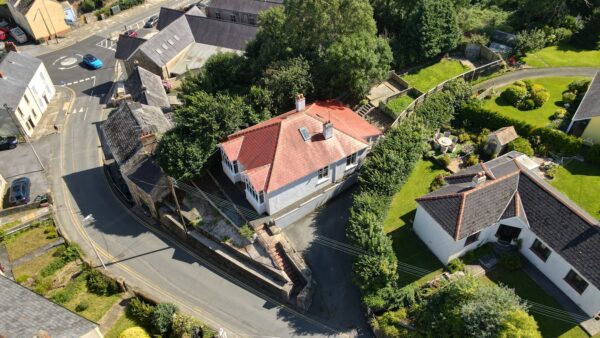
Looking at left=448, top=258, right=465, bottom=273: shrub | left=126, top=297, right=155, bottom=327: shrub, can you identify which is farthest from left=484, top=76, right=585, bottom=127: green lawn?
left=126, top=297, right=155, bottom=327: shrub

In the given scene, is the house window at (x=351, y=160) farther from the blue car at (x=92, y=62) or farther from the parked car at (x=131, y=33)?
the parked car at (x=131, y=33)

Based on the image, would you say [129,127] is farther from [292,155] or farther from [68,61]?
[68,61]

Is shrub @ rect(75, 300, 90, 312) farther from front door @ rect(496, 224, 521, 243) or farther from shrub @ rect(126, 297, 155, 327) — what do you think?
front door @ rect(496, 224, 521, 243)

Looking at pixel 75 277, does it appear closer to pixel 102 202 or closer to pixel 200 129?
pixel 102 202

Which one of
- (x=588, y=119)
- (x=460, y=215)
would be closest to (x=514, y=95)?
(x=588, y=119)

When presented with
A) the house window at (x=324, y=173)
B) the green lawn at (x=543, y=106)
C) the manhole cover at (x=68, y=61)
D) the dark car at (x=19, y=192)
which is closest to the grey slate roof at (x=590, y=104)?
the green lawn at (x=543, y=106)

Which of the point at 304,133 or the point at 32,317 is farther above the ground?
the point at 304,133
